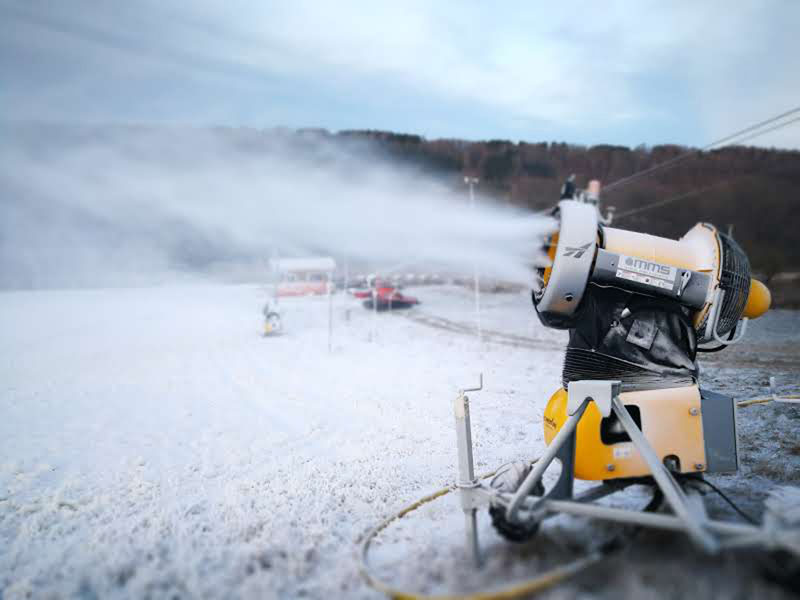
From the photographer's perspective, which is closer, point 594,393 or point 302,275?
point 594,393

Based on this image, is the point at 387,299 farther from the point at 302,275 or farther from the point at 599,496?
the point at 599,496

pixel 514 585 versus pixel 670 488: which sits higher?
pixel 670 488

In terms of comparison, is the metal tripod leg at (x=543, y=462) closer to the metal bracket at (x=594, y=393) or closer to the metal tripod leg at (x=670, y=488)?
the metal bracket at (x=594, y=393)

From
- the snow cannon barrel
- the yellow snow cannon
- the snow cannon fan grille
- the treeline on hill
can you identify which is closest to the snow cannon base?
the yellow snow cannon

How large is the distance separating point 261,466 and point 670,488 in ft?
9.14

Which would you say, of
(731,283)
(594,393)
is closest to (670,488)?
(594,393)

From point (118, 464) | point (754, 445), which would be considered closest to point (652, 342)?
point (754, 445)

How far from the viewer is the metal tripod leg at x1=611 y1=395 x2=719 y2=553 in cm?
154

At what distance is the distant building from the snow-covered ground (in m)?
8.18

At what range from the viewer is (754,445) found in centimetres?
340

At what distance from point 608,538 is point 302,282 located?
1647 centimetres

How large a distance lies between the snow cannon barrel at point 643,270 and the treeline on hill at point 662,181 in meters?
11.0

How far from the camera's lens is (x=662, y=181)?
634 inches

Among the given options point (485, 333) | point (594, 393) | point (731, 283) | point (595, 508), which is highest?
point (731, 283)
